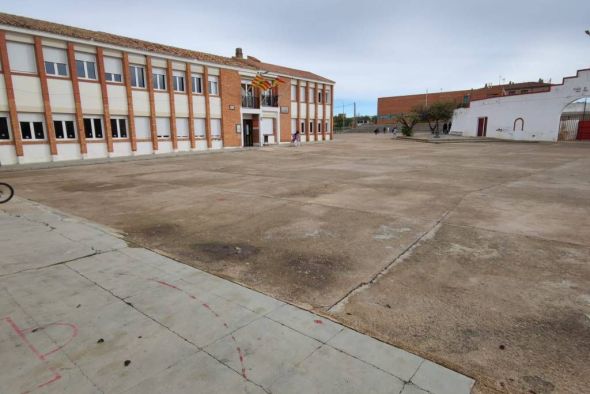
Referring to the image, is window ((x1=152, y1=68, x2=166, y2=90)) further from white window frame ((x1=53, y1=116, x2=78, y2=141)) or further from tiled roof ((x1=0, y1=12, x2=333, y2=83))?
white window frame ((x1=53, y1=116, x2=78, y2=141))

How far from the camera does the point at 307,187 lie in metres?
11.2

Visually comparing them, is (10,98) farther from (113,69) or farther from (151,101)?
(151,101)

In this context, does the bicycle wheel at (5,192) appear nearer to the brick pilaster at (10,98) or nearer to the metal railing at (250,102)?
the brick pilaster at (10,98)

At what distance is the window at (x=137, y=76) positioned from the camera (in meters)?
24.3

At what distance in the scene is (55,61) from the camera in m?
20.6

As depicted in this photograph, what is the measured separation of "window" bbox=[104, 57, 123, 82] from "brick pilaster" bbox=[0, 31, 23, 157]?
16.9ft

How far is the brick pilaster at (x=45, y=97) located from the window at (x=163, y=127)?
690 cm

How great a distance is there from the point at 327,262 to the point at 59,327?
320 cm

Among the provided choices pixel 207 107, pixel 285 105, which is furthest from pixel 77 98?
pixel 285 105

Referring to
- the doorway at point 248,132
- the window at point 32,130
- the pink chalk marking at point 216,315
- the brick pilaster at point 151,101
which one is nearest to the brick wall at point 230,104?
the doorway at point 248,132

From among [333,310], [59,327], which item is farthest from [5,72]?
[333,310]

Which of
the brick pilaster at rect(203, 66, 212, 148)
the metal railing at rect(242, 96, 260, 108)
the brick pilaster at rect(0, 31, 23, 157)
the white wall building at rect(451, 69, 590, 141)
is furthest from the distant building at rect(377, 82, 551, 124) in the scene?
the brick pilaster at rect(0, 31, 23, 157)

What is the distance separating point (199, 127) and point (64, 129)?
390 inches

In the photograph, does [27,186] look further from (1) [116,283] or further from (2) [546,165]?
(2) [546,165]
